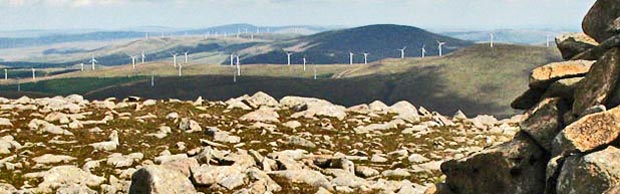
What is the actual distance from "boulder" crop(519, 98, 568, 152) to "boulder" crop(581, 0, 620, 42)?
416cm

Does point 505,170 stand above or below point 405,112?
above

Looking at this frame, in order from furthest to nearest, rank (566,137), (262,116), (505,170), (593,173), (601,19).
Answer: (262,116)
(601,19)
(505,170)
(566,137)
(593,173)

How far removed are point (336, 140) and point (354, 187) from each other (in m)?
18.5

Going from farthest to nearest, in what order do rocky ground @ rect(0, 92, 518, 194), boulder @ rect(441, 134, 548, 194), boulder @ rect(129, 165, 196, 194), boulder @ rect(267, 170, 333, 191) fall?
boulder @ rect(267, 170, 333, 191)
rocky ground @ rect(0, 92, 518, 194)
boulder @ rect(129, 165, 196, 194)
boulder @ rect(441, 134, 548, 194)

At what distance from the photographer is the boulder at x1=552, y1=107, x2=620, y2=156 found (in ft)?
70.4

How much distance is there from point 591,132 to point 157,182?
17.5 metres

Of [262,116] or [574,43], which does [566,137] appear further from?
[262,116]

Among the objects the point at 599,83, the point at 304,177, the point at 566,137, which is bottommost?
the point at 304,177

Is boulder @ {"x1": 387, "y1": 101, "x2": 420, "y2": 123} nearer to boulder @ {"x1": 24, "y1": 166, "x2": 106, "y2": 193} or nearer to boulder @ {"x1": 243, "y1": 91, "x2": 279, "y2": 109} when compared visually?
boulder @ {"x1": 243, "y1": 91, "x2": 279, "y2": 109}

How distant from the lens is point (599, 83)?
23.5 meters

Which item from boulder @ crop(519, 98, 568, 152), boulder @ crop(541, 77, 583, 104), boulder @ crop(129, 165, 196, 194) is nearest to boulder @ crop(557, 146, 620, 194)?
boulder @ crop(519, 98, 568, 152)

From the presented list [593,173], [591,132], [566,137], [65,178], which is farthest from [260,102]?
[593,173]

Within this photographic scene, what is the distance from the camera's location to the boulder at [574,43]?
98.1ft

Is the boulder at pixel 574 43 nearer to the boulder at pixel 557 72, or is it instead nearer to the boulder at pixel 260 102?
the boulder at pixel 557 72
